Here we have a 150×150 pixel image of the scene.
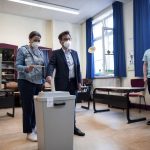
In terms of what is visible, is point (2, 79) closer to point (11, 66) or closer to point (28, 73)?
point (11, 66)

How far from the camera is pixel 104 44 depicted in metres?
6.01

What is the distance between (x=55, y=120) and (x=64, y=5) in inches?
194

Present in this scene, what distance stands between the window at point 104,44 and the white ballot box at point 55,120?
4.05 metres

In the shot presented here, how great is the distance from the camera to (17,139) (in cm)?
254

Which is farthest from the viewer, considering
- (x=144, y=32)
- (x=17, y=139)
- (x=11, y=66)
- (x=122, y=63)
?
(x=11, y=66)

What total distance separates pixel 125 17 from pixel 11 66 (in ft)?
13.2

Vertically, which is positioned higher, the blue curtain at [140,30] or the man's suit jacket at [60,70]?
the blue curtain at [140,30]

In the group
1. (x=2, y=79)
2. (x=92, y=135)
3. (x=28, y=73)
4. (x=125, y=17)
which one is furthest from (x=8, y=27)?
(x=92, y=135)

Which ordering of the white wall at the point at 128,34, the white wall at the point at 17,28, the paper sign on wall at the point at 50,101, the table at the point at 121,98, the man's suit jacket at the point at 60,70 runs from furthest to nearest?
the white wall at the point at 17,28 → the white wall at the point at 128,34 → the table at the point at 121,98 → the man's suit jacket at the point at 60,70 → the paper sign on wall at the point at 50,101

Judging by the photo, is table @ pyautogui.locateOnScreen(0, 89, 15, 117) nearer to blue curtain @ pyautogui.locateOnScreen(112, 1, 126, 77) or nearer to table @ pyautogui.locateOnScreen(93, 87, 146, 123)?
table @ pyautogui.locateOnScreen(93, 87, 146, 123)

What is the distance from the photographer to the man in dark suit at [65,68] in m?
2.55

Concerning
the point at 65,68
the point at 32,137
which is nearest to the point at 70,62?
the point at 65,68

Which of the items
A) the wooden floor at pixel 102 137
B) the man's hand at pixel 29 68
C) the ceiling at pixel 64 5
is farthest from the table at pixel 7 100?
the ceiling at pixel 64 5

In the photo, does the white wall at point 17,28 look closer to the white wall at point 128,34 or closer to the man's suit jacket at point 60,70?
the white wall at point 128,34
